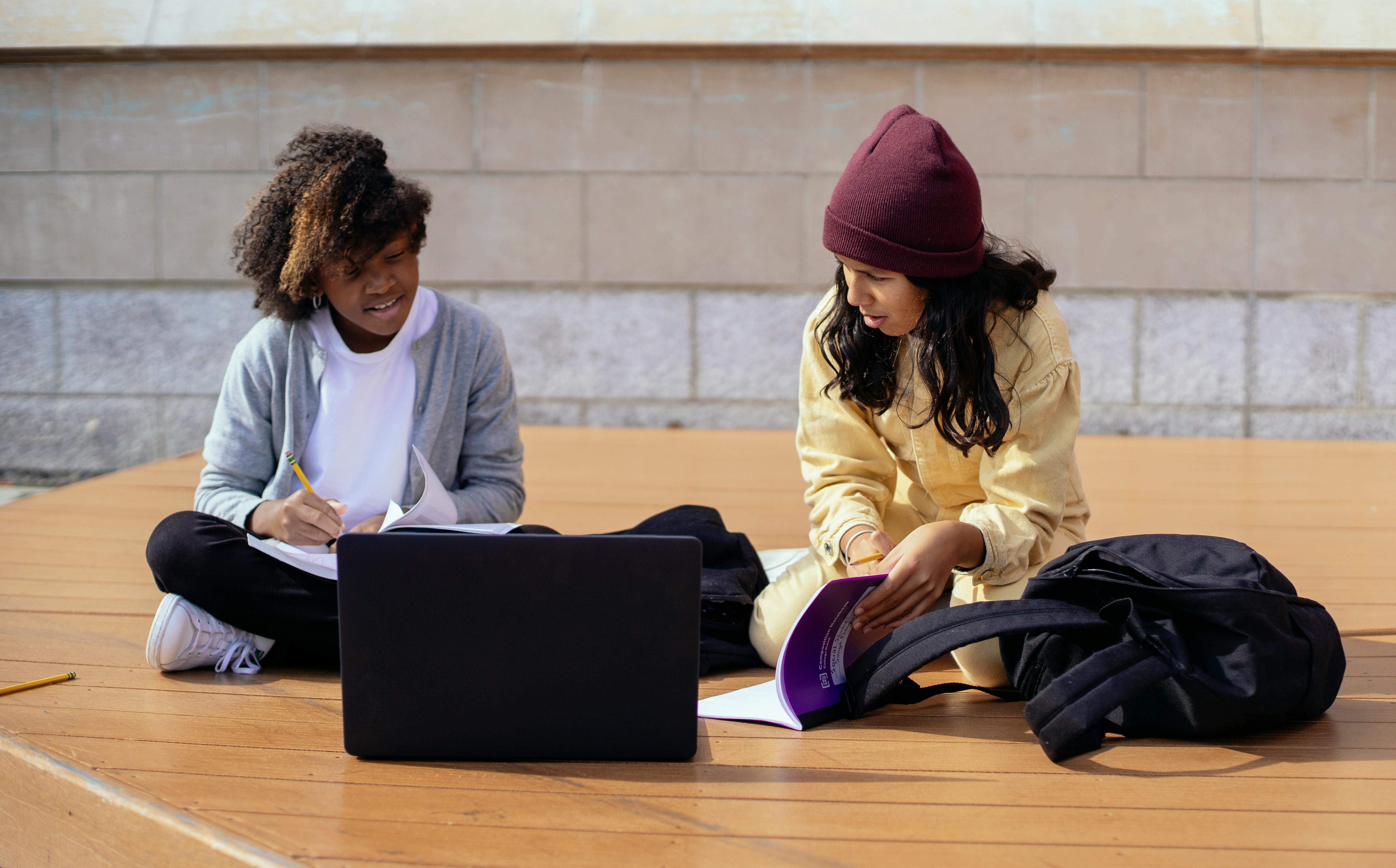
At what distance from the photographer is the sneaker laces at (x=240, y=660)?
72.6 inches

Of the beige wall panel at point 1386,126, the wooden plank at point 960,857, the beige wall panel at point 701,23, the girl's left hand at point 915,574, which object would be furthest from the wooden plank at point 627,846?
the beige wall panel at point 1386,126

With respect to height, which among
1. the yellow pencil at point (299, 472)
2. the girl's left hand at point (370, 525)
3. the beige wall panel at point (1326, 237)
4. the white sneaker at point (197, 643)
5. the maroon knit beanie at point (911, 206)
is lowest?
the white sneaker at point (197, 643)

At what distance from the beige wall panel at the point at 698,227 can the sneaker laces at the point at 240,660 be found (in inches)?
123

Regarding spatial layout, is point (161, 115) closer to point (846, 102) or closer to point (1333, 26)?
point (846, 102)

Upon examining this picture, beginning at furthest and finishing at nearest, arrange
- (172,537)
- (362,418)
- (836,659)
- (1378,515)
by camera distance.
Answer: (1378,515) < (362,418) < (172,537) < (836,659)

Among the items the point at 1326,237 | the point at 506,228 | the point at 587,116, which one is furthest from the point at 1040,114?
the point at 506,228

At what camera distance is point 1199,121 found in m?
4.55

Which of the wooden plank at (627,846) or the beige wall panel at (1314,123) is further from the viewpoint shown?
the beige wall panel at (1314,123)

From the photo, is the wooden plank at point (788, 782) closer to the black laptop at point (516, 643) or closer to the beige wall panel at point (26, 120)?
the black laptop at point (516, 643)

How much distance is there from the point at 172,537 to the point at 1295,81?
4.51m

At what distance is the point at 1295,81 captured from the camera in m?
4.50

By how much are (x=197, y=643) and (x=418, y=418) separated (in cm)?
57

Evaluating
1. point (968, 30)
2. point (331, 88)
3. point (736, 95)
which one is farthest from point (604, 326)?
point (968, 30)

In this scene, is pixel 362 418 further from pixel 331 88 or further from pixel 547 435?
pixel 331 88
